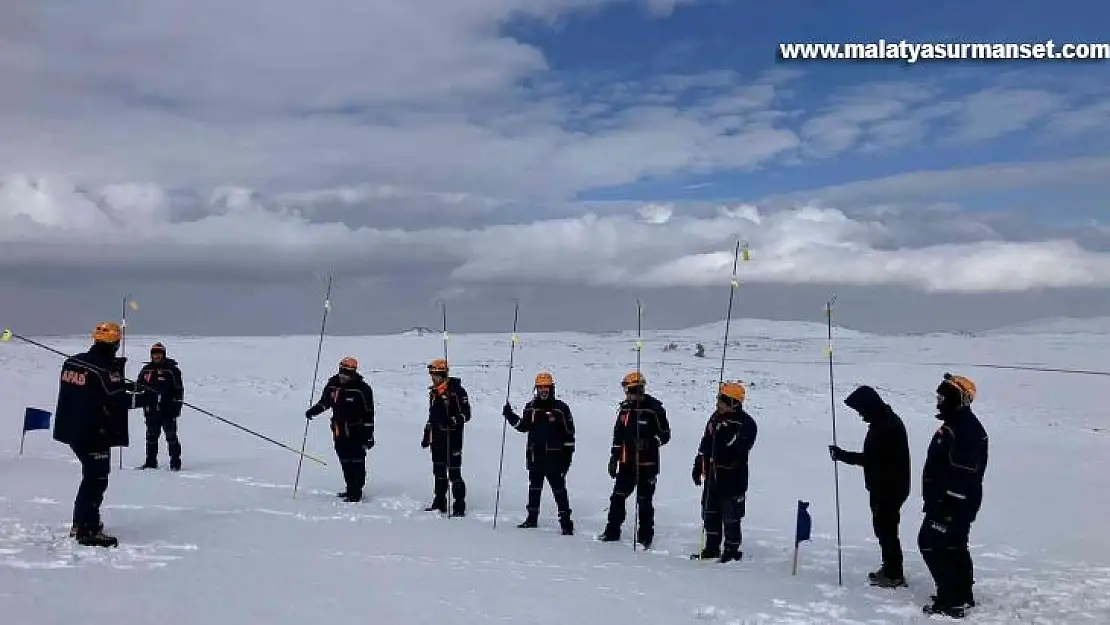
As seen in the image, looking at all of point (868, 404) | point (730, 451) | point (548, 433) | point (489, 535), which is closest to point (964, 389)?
point (868, 404)

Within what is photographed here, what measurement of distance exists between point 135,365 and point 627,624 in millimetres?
30999

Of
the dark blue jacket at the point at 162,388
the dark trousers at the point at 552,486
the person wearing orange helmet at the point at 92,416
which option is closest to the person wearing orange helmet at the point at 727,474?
the dark trousers at the point at 552,486

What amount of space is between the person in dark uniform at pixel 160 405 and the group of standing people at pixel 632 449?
22mm

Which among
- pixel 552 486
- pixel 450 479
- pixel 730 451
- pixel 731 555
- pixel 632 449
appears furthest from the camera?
pixel 450 479

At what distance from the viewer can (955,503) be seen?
7.69 meters

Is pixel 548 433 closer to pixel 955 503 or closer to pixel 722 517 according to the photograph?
pixel 722 517

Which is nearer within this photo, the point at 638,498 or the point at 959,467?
the point at 959,467

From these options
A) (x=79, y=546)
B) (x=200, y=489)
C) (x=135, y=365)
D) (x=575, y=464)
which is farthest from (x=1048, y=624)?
(x=135, y=365)

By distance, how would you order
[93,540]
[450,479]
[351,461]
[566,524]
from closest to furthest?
1. [93,540]
2. [566,524]
3. [450,479]
4. [351,461]

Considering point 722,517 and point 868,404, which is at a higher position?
point 868,404

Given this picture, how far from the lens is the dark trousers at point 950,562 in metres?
7.57

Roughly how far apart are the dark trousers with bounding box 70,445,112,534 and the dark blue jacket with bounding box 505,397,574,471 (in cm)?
476

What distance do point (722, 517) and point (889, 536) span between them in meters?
1.85

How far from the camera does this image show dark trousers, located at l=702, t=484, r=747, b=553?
974 cm
